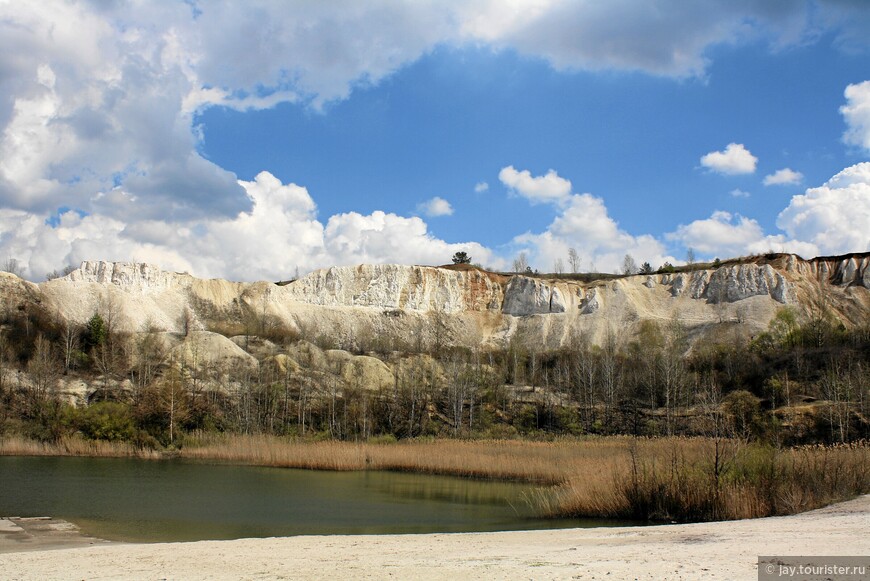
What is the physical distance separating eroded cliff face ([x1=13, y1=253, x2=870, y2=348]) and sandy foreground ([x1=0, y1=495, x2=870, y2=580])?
59.6m

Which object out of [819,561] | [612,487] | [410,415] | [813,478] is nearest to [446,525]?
[612,487]

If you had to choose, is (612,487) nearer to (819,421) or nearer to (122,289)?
(819,421)

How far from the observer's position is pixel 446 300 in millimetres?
86312

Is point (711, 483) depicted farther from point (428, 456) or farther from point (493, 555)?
point (428, 456)

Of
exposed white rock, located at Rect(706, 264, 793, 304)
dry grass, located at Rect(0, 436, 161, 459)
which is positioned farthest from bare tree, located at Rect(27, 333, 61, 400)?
exposed white rock, located at Rect(706, 264, 793, 304)

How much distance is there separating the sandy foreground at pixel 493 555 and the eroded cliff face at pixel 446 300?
59556 mm

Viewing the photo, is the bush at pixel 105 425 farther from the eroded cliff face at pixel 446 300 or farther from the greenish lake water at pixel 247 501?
the eroded cliff face at pixel 446 300

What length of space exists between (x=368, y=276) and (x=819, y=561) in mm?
81412

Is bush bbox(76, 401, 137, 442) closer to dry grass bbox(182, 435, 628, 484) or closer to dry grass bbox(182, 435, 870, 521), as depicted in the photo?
dry grass bbox(182, 435, 628, 484)

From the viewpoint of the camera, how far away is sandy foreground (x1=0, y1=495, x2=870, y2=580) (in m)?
7.30

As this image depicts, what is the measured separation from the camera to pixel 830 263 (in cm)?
8300

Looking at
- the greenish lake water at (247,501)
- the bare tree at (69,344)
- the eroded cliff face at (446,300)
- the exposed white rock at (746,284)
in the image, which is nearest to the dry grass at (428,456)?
the greenish lake water at (247,501)

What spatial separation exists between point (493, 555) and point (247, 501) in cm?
1356

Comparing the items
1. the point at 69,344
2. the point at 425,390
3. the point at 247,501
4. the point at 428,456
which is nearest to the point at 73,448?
the point at 428,456
